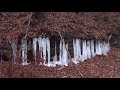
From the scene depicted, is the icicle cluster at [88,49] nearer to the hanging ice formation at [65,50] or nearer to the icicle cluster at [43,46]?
the hanging ice formation at [65,50]

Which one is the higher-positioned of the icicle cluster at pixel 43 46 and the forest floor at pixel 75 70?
the icicle cluster at pixel 43 46

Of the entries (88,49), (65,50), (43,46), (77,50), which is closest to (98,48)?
(88,49)

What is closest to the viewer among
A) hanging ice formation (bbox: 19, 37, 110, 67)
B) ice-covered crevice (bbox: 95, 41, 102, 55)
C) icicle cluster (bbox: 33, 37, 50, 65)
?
hanging ice formation (bbox: 19, 37, 110, 67)

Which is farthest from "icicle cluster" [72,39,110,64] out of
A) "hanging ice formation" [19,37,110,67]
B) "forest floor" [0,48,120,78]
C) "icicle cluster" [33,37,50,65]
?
"icicle cluster" [33,37,50,65]

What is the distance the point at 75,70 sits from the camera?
13547mm

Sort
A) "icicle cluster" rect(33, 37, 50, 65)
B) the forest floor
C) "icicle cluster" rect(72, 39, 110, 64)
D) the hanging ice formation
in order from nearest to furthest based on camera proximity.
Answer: the forest floor → the hanging ice formation → "icicle cluster" rect(33, 37, 50, 65) → "icicle cluster" rect(72, 39, 110, 64)

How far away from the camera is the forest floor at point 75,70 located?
10.3m

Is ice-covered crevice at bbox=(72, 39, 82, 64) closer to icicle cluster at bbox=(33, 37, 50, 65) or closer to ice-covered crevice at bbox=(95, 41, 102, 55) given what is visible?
icicle cluster at bbox=(33, 37, 50, 65)

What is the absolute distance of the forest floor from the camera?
1026cm

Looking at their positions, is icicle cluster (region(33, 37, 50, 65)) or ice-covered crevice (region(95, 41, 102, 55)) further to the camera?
ice-covered crevice (region(95, 41, 102, 55))

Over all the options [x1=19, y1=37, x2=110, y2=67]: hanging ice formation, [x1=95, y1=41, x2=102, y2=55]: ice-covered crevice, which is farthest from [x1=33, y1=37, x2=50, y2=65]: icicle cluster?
[x1=95, y1=41, x2=102, y2=55]: ice-covered crevice

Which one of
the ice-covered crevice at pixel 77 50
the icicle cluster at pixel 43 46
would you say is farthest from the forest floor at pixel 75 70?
the icicle cluster at pixel 43 46

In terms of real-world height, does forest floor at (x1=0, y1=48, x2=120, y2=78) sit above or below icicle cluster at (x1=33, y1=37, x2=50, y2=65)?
below
